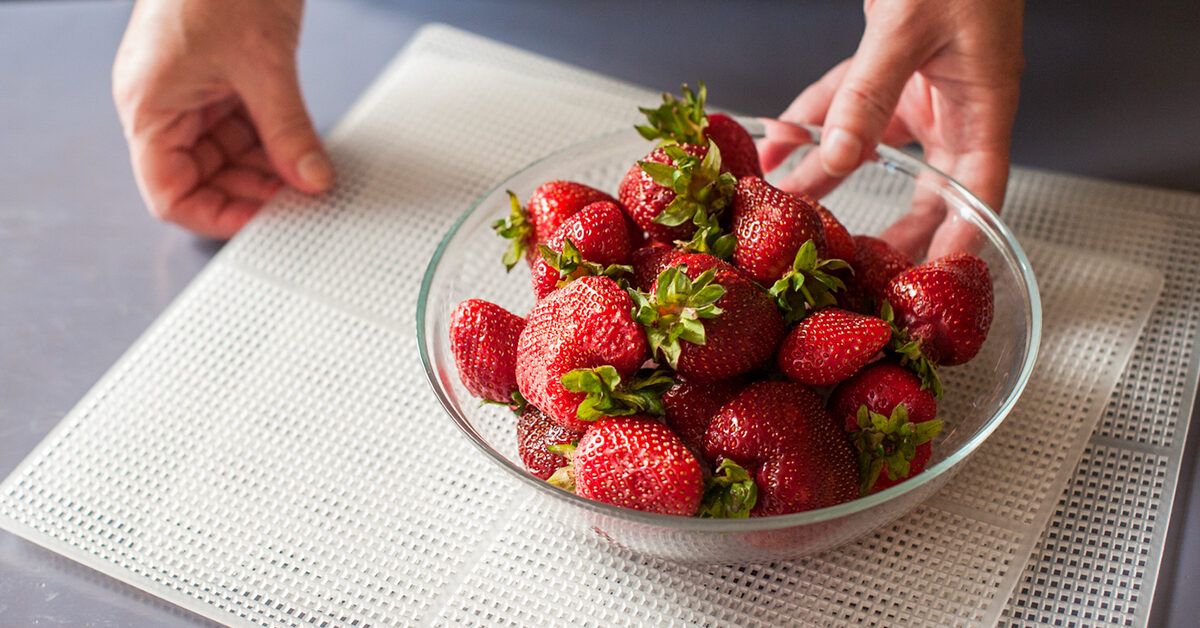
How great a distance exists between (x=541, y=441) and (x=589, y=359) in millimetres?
98

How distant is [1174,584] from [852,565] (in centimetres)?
25

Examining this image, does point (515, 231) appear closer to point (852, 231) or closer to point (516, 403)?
point (516, 403)

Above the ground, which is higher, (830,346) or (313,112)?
(830,346)

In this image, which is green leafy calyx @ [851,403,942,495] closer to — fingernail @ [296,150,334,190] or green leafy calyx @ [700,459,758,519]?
green leafy calyx @ [700,459,758,519]

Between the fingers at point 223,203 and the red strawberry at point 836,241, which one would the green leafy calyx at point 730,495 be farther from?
the fingers at point 223,203

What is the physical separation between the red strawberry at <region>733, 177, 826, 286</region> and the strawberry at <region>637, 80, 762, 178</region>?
0.27 ft

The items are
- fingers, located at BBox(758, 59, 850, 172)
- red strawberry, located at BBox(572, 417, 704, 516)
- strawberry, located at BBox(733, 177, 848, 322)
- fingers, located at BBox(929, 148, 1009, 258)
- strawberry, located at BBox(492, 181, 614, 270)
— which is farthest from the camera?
fingers, located at BBox(758, 59, 850, 172)

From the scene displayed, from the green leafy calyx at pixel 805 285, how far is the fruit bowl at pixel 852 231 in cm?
15

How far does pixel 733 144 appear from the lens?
103cm

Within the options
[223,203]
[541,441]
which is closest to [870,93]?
[541,441]

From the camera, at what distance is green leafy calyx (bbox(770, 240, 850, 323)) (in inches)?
34.7

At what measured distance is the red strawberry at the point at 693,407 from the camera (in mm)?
862

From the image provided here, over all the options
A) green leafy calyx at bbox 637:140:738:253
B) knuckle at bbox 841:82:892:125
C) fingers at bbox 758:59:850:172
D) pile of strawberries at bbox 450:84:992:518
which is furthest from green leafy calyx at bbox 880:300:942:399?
fingers at bbox 758:59:850:172

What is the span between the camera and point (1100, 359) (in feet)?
3.51
